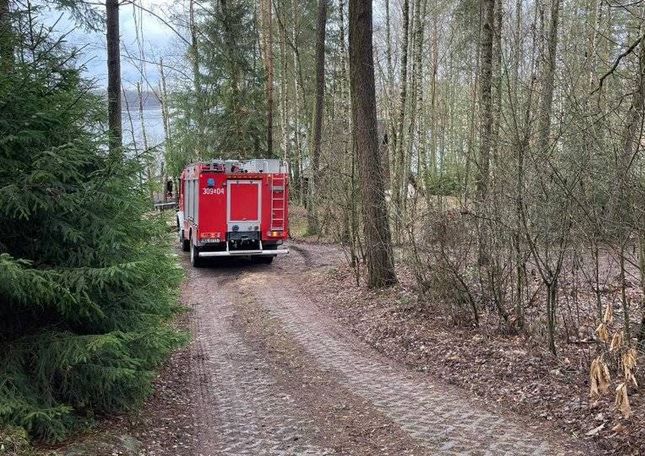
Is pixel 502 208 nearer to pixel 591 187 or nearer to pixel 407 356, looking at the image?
pixel 591 187

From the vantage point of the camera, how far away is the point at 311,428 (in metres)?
5.43

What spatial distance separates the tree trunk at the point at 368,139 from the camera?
35.0 feet

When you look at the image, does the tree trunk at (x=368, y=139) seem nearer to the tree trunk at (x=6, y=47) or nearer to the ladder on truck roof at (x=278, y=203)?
the ladder on truck roof at (x=278, y=203)

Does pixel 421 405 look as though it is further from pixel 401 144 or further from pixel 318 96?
pixel 318 96

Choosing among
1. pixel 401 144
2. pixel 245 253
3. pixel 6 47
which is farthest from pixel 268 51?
pixel 6 47

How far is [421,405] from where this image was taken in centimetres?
590

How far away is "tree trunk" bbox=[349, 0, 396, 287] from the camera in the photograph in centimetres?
1067

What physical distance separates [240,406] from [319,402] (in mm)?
867

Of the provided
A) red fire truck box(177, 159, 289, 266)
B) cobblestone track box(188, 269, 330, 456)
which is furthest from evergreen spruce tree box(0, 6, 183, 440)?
red fire truck box(177, 159, 289, 266)

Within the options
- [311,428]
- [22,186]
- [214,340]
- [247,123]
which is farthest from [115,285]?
[247,123]

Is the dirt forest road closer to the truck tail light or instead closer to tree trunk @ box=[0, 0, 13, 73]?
tree trunk @ box=[0, 0, 13, 73]

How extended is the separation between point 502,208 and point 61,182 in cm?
517

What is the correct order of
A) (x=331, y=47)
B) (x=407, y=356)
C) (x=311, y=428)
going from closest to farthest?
1. (x=311, y=428)
2. (x=407, y=356)
3. (x=331, y=47)

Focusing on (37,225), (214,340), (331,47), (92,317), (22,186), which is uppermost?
(331,47)
